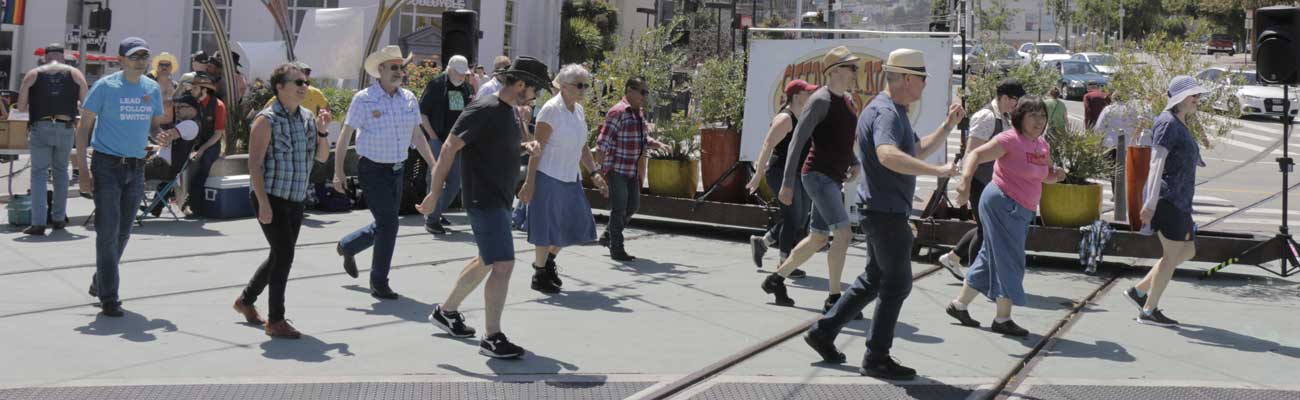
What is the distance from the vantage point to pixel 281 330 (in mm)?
7258

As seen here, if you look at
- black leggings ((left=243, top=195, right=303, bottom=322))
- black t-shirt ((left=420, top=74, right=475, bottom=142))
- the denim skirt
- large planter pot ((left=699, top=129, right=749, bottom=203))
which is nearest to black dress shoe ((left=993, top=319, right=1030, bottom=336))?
the denim skirt

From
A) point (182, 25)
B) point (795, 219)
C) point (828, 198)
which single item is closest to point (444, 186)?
point (795, 219)

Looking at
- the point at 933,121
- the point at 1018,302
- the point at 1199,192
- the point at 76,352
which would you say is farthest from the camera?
the point at 1199,192

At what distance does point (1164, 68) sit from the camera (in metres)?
11.4

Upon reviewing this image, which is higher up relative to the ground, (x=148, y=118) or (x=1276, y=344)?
(x=148, y=118)

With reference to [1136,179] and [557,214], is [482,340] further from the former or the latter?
[1136,179]

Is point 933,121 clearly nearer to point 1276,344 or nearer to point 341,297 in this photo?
point 1276,344

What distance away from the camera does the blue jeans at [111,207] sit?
7.70 m

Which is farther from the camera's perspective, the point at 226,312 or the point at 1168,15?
the point at 1168,15

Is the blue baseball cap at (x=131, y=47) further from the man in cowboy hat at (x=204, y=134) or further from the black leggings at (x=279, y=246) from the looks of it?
the man in cowboy hat at (x=204, y=134)

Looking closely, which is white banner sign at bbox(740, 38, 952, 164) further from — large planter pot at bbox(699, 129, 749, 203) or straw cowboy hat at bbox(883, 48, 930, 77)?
straw cowboy hat at bbox(883, 48, 930, 77)

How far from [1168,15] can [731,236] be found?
64.7 m

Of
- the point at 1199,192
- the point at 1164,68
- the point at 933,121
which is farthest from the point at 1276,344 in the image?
the point at 1199,192

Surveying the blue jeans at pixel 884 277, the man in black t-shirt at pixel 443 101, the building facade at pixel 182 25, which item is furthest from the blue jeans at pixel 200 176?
the building facade at pixel 182 25
